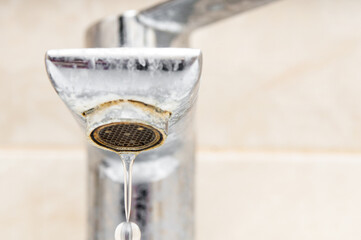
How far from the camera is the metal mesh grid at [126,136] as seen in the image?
0.19 m

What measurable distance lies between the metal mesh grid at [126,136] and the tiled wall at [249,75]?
0.28 m

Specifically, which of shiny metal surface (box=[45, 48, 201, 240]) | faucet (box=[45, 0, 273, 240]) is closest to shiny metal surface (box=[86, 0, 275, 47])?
faucet (box=[45, 0, 273, 240])

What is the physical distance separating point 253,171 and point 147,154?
207mm

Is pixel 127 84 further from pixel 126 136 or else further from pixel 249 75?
pixel 249 75

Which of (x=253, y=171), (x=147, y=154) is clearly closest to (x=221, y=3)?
(x=147, y=154)

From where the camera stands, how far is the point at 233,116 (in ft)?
1.58

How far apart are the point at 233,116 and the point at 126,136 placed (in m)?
0.30

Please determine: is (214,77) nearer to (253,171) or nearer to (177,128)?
(253,171)

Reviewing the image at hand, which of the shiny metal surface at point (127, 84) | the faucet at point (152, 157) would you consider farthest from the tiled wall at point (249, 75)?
the shiny metal surface at point (127, 84)

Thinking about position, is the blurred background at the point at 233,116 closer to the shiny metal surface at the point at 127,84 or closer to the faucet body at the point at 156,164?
the faucet body at the point at 156,164

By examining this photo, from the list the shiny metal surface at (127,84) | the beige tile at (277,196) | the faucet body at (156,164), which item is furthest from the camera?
the beige tile at (277,196)

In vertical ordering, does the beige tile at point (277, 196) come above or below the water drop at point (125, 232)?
below

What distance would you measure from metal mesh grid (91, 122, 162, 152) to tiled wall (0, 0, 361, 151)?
0.28 metres

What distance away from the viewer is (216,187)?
1.56ft
